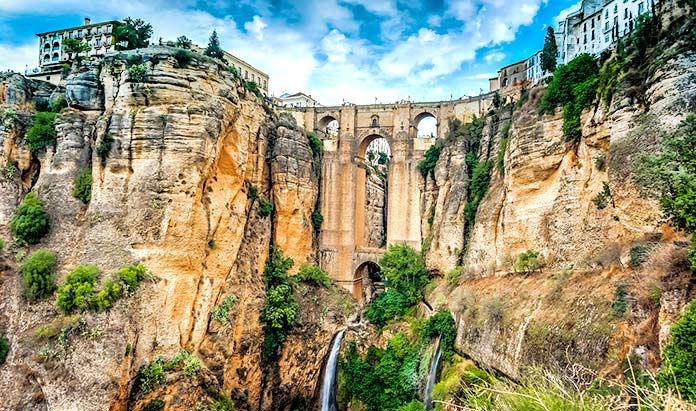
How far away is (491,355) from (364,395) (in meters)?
8.99

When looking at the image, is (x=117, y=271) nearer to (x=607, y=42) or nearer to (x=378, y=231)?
(x=378, y=231)

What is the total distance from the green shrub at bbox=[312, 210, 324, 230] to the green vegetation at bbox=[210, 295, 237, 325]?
11691 mm

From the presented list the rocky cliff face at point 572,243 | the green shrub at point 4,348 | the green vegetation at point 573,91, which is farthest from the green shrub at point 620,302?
the green shrub at point 4,348

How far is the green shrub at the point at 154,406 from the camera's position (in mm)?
20688

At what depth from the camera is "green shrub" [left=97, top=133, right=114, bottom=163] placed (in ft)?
76.6

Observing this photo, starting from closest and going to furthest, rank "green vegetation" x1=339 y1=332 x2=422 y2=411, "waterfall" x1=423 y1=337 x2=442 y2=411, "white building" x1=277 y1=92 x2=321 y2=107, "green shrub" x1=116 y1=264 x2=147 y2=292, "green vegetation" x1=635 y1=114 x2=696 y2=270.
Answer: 1. "green vegetation" x1=635 y1=114 x2=696 y2=270
2. "green shrub" x1=116 y1=264 x2=147 y2=292
3. "waterfall" x1=423 y1=337 x2=442 y2=411
4. "green vegetation" x1=339 y1=332 x2=422 y2=411
5. "white building" x1=277 y1=92 x2=321 y2=107

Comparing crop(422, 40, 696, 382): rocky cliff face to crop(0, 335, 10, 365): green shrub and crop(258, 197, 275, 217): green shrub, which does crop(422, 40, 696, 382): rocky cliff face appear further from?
crop(0, 335, 10, 365): green shrub

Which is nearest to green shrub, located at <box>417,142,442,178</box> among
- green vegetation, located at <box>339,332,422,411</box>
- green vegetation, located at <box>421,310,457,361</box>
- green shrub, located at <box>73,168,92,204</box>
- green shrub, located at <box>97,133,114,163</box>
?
green vegetation, located at <box>421,310,457,361</box>

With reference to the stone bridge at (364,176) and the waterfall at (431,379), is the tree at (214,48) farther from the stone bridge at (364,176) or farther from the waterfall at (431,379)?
the waterfall at (431,379)

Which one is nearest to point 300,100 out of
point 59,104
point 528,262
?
point 59,104

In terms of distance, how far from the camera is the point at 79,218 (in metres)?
23.1

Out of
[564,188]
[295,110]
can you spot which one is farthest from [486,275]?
[295,110]

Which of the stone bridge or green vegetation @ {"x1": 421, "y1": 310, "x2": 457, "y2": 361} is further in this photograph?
the stone bridge

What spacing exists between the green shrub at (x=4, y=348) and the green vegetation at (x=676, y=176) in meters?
23.2
